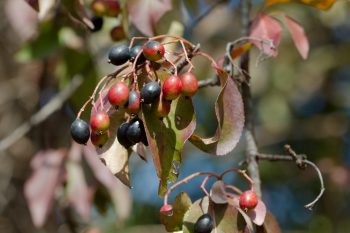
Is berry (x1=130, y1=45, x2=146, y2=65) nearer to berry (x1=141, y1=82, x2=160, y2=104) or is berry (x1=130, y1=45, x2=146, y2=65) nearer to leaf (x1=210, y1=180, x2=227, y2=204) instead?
berry (x1=141, y1=82, x2=160, y2=104)

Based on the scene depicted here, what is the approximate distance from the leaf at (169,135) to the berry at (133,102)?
3cm

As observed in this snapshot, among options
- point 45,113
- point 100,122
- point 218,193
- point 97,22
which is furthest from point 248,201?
point 45,113

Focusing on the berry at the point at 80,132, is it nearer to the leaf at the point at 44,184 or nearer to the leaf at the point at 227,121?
the leaf at the point at 227,121

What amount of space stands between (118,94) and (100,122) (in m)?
0.07

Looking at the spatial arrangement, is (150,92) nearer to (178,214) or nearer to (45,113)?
(178,214)

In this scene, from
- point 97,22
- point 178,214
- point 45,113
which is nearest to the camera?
point 178,214

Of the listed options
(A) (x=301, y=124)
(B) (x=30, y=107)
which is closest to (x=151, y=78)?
(B) (x=30, y=107)

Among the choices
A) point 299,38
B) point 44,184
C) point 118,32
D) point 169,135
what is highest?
point 169,135

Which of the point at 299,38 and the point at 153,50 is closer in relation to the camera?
the point at 153,50

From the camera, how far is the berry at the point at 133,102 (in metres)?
1.33

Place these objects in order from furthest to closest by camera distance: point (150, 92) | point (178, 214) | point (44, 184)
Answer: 1. point (44, 184)
2. point (178, 214)
3. point (150, 92)

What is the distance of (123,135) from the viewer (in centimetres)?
137

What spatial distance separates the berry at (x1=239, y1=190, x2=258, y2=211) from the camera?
1.44m

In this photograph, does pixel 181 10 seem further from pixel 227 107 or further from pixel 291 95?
pixel 291 95
